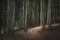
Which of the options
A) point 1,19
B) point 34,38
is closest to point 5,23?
point 1,19

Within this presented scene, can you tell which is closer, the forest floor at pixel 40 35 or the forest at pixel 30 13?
the forest floor at pixel 40 35

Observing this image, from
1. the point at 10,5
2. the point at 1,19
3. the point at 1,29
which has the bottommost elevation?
the point at 1,29

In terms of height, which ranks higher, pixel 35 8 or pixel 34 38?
pixel 35 8

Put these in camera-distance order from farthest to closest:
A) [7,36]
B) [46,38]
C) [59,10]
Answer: [59,10] < [7,36] < [46,38]

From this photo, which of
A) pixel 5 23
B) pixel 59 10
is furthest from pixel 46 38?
pixel 59 10

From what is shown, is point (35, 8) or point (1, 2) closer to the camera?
point (1, 2)

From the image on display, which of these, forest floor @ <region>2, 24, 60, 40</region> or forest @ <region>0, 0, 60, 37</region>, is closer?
forest floor @ <region>2, 24, 60, 40</region>

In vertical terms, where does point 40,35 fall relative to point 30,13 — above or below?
below

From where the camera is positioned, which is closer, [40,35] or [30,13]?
[40,35]

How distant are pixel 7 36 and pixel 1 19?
265 centimetres

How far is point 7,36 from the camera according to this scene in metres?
12.0

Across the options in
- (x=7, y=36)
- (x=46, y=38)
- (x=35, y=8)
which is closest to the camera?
(x=46, y=38)

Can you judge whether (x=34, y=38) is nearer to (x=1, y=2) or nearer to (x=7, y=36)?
(x=7, y=36)

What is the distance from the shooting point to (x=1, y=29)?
14.5 meters
